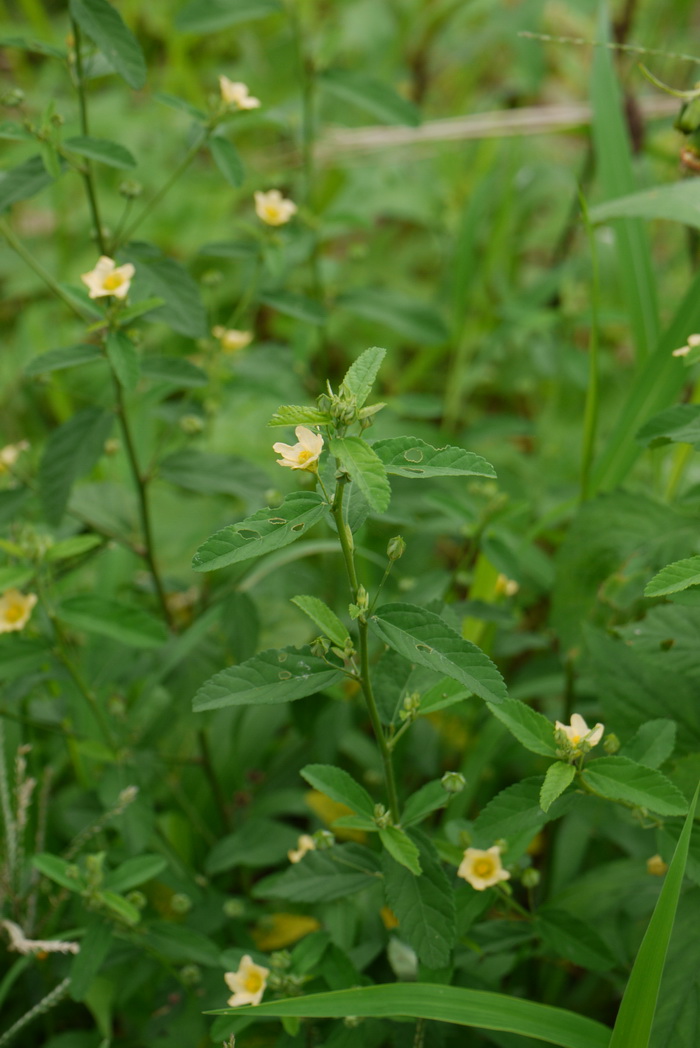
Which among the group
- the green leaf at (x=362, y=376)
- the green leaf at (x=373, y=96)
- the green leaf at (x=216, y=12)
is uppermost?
the green leaf at (x=216, y=12)

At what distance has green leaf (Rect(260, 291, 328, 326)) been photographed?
168cm

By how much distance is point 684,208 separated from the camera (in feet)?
4.80

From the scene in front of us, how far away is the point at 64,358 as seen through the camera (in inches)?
51.7

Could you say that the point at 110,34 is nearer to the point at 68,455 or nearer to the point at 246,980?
the point at 68,455

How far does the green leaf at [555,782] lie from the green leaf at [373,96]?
1.38m

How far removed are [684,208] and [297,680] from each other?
106 centimetres

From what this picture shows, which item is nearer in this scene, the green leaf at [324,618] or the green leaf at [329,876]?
the green leaf at [324,618]

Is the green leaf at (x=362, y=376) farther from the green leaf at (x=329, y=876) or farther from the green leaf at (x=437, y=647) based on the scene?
the green leaf at (x=329, y=876)

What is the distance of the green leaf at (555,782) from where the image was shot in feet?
3.04

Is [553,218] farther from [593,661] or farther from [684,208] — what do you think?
[593,661]

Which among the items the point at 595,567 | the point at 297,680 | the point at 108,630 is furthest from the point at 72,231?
the point at 297,680

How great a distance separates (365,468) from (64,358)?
2.14ft

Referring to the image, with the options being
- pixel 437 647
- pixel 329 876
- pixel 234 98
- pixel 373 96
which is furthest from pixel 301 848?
pixel 373 96

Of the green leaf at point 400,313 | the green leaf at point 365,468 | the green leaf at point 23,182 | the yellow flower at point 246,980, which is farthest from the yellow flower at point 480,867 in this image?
the green leaf at point 400,313
